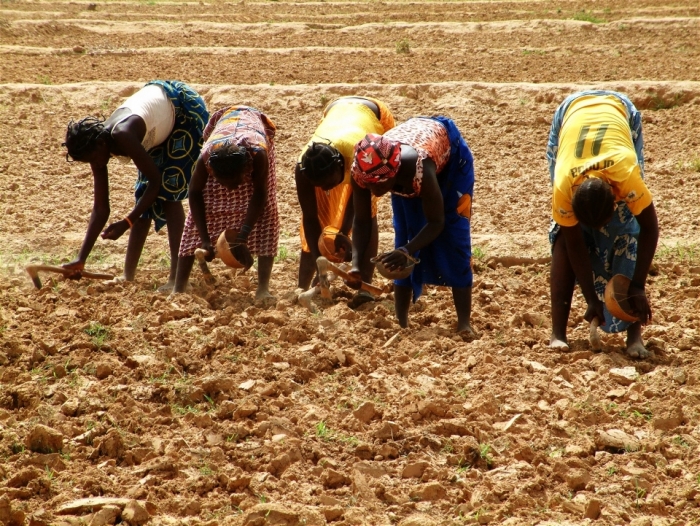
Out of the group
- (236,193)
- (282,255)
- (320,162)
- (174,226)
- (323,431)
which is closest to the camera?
(323,431)

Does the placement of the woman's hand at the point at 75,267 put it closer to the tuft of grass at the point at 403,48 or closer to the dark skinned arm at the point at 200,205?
the dark skinned arm at the point at 200,205

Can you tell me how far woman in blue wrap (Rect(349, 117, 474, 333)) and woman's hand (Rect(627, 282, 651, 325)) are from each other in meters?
0.91

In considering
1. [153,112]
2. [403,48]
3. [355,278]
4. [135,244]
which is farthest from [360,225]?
[403,48]

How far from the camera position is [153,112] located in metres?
5.25

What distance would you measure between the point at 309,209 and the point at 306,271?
684 millimetres

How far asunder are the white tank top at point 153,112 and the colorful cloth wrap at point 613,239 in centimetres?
238

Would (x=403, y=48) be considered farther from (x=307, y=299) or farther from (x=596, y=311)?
(x=596, y=311)

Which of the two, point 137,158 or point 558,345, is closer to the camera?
point 558,345

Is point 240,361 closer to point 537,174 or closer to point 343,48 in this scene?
point 537,174

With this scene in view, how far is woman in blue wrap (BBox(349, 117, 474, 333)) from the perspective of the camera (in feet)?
13.6

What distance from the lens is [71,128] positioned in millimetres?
4992

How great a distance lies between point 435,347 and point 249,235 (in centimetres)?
145

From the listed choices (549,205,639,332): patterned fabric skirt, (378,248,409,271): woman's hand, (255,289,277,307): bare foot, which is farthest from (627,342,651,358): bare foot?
(255,289,277,307): bare foot

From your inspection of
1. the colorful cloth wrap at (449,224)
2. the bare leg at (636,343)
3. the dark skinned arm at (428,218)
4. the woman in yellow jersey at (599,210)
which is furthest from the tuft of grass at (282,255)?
the bare leg at (636,343)
